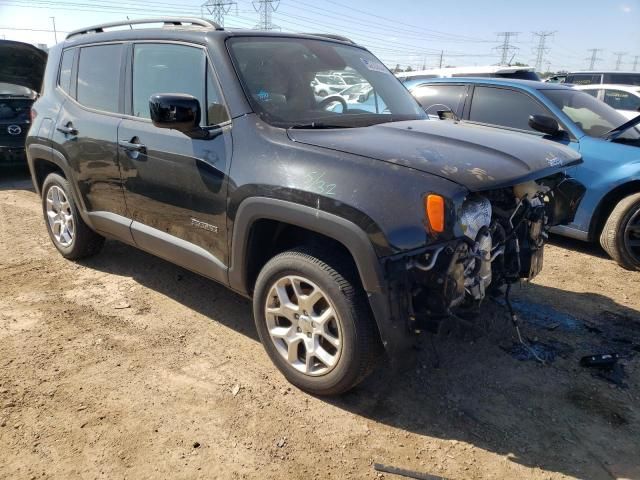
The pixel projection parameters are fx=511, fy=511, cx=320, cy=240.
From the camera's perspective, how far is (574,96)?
5.73m

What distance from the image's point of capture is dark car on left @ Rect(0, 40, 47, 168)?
25.7ft

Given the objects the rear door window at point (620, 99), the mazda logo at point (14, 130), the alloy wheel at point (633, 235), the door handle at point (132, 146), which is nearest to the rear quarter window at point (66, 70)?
the door handle at point (132, 146)

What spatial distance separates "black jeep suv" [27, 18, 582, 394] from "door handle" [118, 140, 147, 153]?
0.04 ft

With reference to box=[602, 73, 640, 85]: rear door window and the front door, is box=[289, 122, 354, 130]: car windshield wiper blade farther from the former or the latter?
box=[602, 73, 640, 85]: rear door window

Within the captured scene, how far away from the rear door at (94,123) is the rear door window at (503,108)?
3988 millimetres

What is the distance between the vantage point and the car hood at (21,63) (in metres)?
7.66

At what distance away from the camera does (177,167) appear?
126 inches

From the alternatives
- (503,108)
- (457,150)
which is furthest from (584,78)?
(457,150)

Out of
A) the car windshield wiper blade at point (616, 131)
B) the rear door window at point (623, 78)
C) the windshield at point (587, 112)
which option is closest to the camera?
the car windshield wiper blade at point (616, 131)

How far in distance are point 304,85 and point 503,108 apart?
3.35 metres

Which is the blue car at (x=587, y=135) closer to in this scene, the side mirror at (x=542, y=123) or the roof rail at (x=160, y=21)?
the side mirror at (x=542, y=123)

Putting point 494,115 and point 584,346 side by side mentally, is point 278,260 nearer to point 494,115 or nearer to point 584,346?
point 584,346

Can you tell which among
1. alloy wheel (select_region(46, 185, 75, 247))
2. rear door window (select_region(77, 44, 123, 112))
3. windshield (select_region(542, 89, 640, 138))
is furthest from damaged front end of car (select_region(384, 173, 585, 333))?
alloy wheel (select_region(46, 185, 75, 247))

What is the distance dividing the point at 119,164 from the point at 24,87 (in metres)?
6.49
